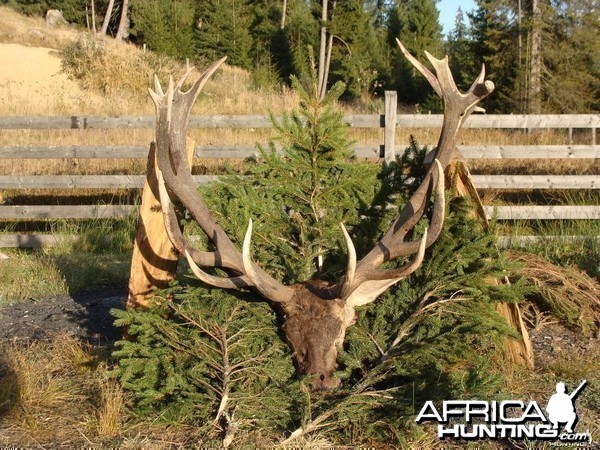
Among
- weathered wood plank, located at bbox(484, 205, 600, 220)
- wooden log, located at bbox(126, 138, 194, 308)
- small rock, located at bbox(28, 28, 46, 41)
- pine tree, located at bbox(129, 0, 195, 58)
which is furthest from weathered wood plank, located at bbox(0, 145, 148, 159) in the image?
small rock, located at bbox(28, 28, 46, 41)

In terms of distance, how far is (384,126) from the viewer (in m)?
9.23

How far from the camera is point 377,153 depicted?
30.7 ft

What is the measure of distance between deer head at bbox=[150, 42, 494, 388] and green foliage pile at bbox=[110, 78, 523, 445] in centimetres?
14

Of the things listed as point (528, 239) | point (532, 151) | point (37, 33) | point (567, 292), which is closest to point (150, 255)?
point (567, 292)

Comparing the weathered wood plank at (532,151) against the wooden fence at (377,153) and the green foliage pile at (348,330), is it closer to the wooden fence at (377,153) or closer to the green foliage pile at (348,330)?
the wooden fence at (377,153)

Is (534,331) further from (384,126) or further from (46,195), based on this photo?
(46,195)

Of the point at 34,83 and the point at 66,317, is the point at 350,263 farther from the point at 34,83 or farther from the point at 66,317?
the point at 34,83

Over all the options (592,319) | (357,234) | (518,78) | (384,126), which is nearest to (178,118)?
(357,234)

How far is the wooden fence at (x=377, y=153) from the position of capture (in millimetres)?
8984

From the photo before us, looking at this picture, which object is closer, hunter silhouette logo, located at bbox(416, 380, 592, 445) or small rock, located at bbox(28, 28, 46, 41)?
hunter silhouette logo, located at bbox(416, 380, 592, 445)

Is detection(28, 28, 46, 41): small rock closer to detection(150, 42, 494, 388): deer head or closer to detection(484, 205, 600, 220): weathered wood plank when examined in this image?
detection(484, 205, 600, 220): weathered wood plank

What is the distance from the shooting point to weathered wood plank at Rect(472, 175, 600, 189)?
9.00 metres

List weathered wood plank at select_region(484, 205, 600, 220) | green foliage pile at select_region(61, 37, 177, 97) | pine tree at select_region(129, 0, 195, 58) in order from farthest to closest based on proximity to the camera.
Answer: pine tree at select_region(129, 0, 195, 58) < green foliage pile at select_region(61, 37, 177, 97) < weathered wood plank at select_region(484, 205, 600, 220)

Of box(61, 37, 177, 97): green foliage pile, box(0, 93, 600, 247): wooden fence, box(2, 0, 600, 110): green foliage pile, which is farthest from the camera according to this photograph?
box(2, 0, 600, 110): green foliage pile
